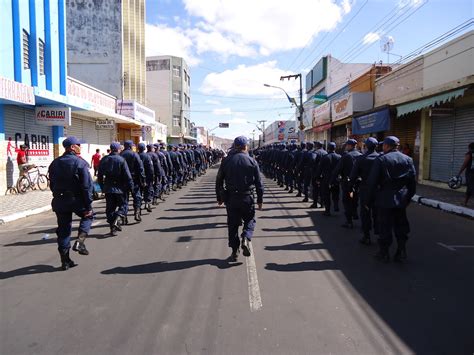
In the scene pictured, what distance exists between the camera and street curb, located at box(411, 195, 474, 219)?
9875 mm

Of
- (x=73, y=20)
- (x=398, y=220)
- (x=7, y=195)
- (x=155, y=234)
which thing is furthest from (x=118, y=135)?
(x=398, y=220)

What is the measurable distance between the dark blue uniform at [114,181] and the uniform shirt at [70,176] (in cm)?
203

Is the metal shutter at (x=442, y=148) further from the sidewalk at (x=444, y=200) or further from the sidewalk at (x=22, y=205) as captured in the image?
the sidewalk at (x=22, y=205)

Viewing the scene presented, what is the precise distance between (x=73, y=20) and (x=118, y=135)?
11811mm

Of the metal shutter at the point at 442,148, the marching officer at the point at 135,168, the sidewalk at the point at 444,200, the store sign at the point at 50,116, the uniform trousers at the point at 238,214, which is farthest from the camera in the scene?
the store sign at the point at 50,116

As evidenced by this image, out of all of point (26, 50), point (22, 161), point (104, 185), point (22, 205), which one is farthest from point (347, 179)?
point (26, 50)

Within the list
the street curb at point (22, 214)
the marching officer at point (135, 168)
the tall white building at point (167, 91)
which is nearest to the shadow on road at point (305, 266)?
the marching officer at point (135, 168)

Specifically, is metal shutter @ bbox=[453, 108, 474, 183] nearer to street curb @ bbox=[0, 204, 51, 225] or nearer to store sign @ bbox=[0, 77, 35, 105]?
street curb @ bbox=[0, 204, 51, 225]

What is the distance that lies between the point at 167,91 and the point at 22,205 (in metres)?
51.2

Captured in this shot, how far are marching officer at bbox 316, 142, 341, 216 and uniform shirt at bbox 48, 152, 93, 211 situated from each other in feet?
19.4

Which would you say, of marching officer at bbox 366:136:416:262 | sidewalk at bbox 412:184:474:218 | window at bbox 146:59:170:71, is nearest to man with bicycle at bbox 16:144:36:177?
marching officer at bbox 366:136:416:262

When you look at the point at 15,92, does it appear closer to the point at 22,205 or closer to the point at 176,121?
the point at 22,205

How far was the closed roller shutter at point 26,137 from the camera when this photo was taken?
14.4 m

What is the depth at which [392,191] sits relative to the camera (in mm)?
5719
